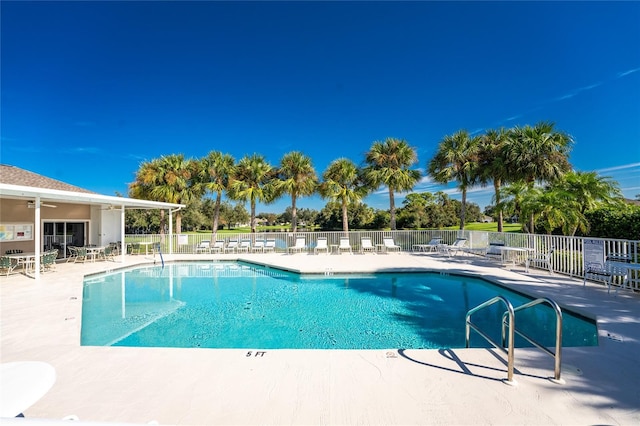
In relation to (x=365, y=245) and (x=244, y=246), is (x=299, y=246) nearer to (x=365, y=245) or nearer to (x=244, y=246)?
(x=244, y=246)

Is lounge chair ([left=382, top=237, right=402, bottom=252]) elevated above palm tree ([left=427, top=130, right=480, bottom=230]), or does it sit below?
below

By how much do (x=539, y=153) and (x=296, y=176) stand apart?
1257cm

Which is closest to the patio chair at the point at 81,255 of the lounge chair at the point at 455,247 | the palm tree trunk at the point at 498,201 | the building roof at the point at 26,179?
the building roof at the point at 26,179

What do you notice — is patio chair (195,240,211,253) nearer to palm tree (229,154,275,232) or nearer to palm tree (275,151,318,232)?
palm tree (229,154,275,232)

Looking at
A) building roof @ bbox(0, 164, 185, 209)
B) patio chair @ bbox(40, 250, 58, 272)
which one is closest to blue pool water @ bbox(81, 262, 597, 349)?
patio chair @ bbox(40, 250, 58, 272)

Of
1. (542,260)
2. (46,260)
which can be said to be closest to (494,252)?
(542,260)

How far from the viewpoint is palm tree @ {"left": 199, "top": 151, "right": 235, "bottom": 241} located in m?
17.7

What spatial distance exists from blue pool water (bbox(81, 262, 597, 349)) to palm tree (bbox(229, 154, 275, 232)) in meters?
8.11

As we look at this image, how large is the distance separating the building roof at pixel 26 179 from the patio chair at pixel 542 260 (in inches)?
763

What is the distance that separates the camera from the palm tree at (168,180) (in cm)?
1792

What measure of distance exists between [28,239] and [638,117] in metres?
29.2

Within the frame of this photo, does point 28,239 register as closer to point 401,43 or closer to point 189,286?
point 189,286

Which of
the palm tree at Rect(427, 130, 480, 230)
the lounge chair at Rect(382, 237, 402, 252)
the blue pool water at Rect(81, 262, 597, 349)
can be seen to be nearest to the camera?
the blue pool water at Rect(81, 262, 597, 349)

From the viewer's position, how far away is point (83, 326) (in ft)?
17.5
